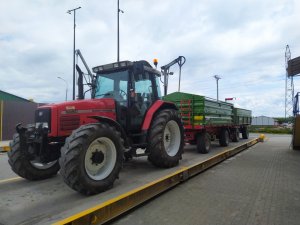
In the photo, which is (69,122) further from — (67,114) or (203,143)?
(203,143)

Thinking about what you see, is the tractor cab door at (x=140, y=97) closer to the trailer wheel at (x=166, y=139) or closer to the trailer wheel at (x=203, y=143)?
the trailer wheel at (x=166, y=139)

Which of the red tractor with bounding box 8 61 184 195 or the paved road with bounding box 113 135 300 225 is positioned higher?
the red tractor with bounding box 8 61 184 195

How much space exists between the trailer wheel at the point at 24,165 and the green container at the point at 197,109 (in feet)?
19.8

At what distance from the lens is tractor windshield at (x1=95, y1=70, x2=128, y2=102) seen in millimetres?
6754

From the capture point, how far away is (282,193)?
19.0 ft

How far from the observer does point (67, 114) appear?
18.2 ft

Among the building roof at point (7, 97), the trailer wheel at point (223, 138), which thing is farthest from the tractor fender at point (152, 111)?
the building roof at point (7, 97)

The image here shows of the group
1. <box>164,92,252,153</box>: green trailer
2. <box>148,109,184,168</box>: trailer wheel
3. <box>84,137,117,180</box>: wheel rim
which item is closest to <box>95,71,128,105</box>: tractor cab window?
<box>148,109,184,168</box>: trailer wheel

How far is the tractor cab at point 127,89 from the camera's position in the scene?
6.67 metres

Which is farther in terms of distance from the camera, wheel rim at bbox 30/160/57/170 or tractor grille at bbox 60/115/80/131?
wheel rim at bbox 30/160/57/170

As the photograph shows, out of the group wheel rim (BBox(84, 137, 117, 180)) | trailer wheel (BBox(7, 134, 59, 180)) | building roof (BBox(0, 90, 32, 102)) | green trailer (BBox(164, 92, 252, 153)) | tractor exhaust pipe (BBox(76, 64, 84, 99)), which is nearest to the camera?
wheel rim (BBox(84, 137, 117, 180))

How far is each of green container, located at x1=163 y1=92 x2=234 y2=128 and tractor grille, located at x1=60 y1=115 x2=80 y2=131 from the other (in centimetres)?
599

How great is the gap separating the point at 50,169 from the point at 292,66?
12.7 metres

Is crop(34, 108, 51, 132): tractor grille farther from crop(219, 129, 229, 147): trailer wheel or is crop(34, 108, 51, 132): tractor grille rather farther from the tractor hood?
crop(219, 129, 229, 147): trailer wheel
